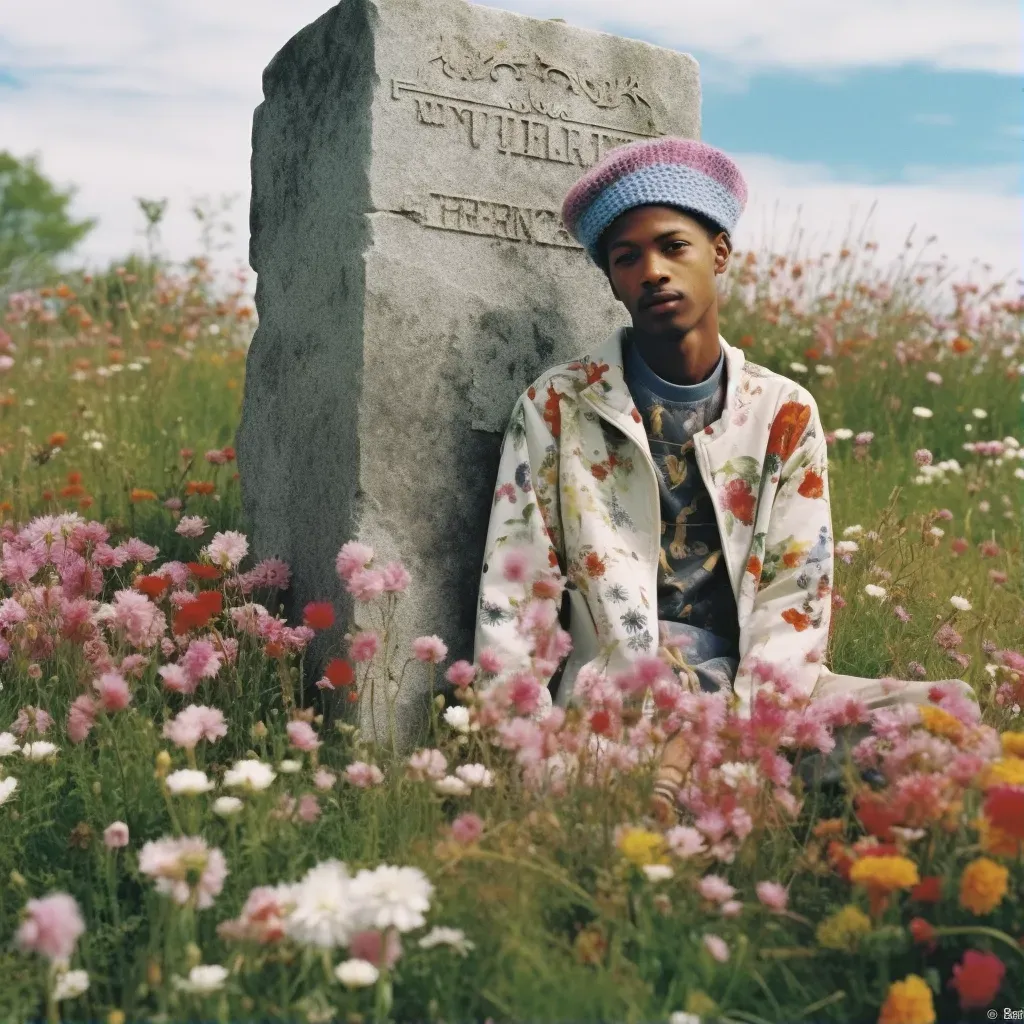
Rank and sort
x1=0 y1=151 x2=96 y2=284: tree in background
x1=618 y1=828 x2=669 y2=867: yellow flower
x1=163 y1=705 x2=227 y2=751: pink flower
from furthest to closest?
x1=0 y1=151 x2=96 y2=284: tree in background, x1=163 y1=705 x2=227 y2=751: pink flower, x1=618 y1=828 x2=669 y2=867: yellow flower

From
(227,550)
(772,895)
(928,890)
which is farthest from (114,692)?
(928,890)

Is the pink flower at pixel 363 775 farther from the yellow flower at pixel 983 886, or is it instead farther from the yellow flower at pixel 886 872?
the yellow flower at pixel 983 886

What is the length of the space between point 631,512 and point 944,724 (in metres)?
1.22

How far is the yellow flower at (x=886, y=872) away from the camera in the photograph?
6.74 ft

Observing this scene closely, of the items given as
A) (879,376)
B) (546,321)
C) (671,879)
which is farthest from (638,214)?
(879,376)

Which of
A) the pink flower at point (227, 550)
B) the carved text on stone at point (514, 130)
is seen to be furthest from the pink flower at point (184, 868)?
the carved text on stone at point (514, 130)

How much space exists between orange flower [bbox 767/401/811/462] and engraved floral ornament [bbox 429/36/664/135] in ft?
3.36

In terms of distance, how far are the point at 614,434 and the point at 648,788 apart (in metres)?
1.29

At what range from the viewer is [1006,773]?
223 cm

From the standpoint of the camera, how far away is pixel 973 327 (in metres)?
8.63

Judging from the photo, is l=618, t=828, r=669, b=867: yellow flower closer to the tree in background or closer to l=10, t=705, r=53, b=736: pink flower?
l=10, t=705, r=53, b=736: pink flower

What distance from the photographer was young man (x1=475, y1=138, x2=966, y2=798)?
11.2 ft

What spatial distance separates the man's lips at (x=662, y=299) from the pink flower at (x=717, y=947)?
183 centimetres

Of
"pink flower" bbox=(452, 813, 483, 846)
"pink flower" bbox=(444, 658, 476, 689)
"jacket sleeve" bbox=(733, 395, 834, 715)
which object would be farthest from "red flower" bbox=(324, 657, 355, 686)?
"jacket sleeve" bbox=(733, 395, 834, 715)
